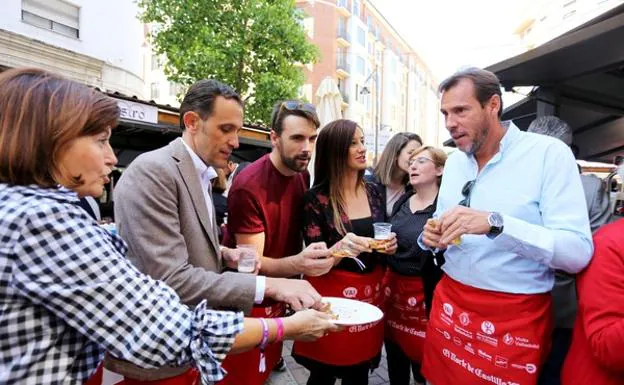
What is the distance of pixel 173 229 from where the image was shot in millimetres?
1667

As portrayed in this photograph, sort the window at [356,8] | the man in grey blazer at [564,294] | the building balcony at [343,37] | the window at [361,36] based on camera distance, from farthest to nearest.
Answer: the window at [361,36]
the window at [356,8]
the building balcony at [343,37]
the man in grey blazer at [564,294]

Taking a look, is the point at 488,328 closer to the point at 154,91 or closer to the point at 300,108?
the point at 300,108

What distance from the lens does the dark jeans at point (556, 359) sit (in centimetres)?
219

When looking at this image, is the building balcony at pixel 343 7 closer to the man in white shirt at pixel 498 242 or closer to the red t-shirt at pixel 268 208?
the red t-shirt at pixel 268 208

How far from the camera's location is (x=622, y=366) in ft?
4.58

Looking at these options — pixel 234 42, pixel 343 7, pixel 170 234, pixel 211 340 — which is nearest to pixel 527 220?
pixel 211 340

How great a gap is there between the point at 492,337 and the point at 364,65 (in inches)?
1821

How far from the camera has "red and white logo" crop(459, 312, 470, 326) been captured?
193 cm

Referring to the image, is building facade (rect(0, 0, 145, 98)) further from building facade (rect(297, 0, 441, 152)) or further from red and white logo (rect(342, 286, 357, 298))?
building facade (rect(297, 0, 441, 152))

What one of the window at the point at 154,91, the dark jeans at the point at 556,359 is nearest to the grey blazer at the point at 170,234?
the dark jeans at the point at 556,359

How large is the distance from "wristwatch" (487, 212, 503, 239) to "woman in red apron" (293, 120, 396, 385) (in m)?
0.79

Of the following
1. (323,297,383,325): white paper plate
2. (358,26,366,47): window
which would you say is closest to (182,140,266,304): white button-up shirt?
(323,297,383,325): white paper plate

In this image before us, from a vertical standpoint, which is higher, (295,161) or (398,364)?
(295,161)

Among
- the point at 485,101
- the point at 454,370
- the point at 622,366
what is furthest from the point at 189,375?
the point at 485,101
